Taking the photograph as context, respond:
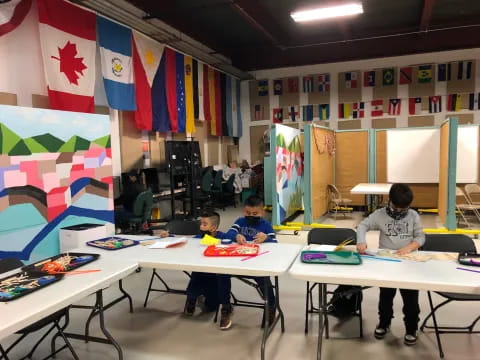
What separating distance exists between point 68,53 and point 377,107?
8.14m

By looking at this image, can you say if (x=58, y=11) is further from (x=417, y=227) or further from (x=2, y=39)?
(x=417, y=227)

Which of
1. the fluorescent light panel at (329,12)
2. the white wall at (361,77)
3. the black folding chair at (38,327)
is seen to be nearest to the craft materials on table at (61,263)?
the black folding chair at (38,327)

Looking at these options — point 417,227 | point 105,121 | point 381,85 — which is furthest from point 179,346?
point 381,85

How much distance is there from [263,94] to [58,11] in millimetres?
7207

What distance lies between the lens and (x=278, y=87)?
37.7 ft

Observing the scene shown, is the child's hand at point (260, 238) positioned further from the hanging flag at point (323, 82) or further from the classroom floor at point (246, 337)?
the hanging flag at point (323, 82)

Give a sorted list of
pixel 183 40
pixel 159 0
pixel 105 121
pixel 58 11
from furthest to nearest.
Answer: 1. pixel 183 40
2. pixel 159 0
3. pixel 58 11
4. pixel 105 121

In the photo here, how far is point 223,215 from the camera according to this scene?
870cm

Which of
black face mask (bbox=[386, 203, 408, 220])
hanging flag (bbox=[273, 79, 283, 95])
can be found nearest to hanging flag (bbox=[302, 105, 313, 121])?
hanging flag (bbox=[273, 79, 283, 95])

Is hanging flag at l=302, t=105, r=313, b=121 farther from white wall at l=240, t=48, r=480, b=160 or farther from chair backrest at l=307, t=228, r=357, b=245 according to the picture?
chair backrest at l=307, t=228, r=357, b=245

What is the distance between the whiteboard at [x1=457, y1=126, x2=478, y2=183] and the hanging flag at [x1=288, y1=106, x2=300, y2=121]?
4817 millimetres

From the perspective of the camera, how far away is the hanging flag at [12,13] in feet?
15.2

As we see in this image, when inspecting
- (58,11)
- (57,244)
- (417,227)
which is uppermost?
(58,11)

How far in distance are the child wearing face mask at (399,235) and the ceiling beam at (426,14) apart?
221 inches
